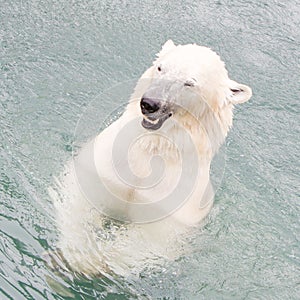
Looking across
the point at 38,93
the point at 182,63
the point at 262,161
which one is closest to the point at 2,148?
the point at 38,93

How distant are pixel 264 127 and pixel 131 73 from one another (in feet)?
3.61

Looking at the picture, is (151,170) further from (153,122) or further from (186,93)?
(186,93)

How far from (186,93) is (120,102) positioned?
1.57 meters

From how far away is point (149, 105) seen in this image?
271 centimetres

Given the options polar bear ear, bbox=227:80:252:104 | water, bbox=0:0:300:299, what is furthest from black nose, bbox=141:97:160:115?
water, bbox=0:0:300:299

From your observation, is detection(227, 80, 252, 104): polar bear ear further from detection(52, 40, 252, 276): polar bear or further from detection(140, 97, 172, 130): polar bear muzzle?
detection(140, 97, 172, 130): polar bear muzzle

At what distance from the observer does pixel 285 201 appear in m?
3.98

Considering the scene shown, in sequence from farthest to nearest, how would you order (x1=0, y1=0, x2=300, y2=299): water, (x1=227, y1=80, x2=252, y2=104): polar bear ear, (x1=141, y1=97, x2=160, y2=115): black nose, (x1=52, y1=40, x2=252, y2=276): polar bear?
(x1=0, y1=0, x2=300, y2=299): water < (x1=227, y1=80, x2=252, y2=104): polar bear ear < (x1=52, y1=40, x2=252, y2=276): polar bear < (x1=141, y1=97, x2=160, y2=115): black nose

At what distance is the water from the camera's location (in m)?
3.27

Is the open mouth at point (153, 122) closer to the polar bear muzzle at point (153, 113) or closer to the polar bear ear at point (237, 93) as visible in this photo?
the polar bear muzzle at point (153, 113)

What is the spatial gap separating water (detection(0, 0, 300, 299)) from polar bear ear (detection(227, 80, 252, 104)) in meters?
0.84

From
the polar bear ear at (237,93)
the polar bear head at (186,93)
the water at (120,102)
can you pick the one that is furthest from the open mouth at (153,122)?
the water at (120,102)

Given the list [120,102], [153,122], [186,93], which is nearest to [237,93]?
[186,93]

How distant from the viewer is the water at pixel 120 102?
3.27 metres
